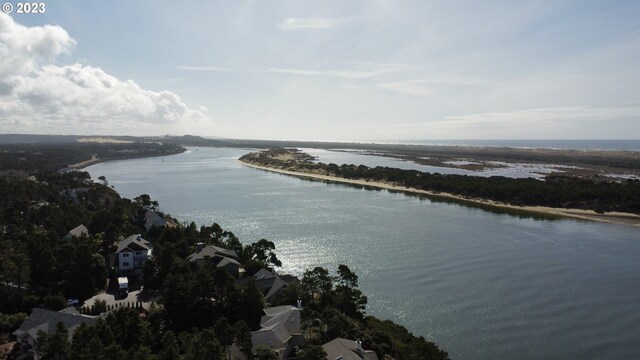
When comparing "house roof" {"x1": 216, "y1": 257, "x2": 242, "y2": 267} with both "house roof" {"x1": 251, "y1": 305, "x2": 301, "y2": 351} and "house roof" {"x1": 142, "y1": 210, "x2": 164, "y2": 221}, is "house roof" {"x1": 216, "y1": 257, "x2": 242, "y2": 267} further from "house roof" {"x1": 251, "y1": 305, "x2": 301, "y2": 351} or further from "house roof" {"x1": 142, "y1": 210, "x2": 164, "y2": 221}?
"house roof" {"x1": 142, "y1": 210, "x2": 164, "y2": 221}

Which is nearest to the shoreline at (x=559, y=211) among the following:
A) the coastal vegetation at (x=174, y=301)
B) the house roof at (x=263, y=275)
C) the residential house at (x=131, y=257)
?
the coastal vegetation at (x=174, y=301)

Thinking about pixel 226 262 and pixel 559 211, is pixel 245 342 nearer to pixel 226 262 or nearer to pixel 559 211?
pixel 226 262

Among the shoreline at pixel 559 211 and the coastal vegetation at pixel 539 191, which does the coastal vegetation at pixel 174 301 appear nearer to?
the shoreline at pixel 559 211

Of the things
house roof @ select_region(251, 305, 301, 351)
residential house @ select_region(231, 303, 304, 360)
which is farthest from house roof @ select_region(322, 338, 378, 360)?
house roof @ select_region(251, 305, 301, 351)

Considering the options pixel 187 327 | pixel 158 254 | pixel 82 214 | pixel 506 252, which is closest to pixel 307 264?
pixel 158 254

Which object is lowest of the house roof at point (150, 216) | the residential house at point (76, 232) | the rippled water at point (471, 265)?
the rippled water at point (471, 265)
